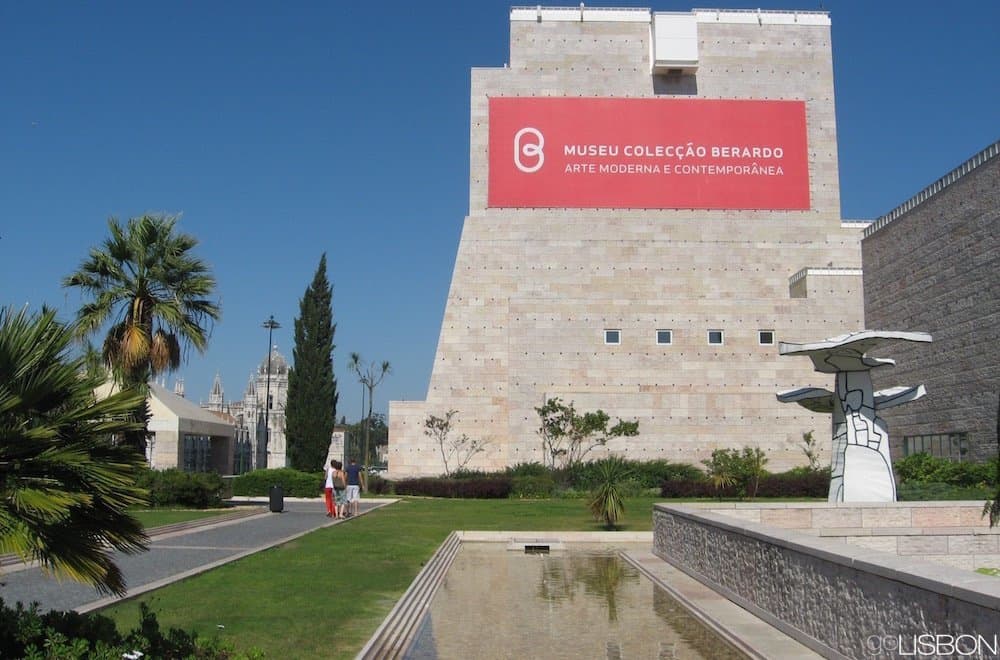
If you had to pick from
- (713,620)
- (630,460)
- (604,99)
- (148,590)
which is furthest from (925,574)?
(604,99)

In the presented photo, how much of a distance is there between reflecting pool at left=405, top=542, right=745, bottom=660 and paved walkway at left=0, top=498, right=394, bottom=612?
3.59 metres

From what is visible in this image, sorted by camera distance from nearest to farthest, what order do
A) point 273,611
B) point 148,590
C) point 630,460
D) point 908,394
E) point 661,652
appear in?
1. point 661,652
2. point 273,611
3. point 148,590
4. point 908,394
5. point 630,460

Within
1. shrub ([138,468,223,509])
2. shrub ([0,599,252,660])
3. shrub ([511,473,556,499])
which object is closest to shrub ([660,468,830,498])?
shrub ([511,473,556,499])

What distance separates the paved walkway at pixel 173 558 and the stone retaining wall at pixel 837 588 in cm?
569

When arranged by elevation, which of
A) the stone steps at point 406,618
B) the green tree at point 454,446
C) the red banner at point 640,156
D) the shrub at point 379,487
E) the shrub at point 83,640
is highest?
the red banner at point 640,156

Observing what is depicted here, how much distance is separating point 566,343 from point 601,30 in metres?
16.8

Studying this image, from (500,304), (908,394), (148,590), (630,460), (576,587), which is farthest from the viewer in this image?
(500,304)

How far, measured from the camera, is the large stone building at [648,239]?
44219 millimetres

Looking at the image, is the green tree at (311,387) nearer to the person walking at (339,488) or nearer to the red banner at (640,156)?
the red banner at (640,156)

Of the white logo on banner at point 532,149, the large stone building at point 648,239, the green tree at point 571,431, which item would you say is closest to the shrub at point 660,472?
the green tree at point 571,431

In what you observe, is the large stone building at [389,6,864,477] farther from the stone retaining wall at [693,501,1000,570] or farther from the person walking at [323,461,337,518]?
the stone retaining wall at [693,501,1000,570]

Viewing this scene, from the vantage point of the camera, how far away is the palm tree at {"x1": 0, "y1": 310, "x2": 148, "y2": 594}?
5.26 meters

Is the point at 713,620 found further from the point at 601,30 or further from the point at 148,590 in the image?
the point at 601,30

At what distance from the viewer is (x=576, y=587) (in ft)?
43.0
